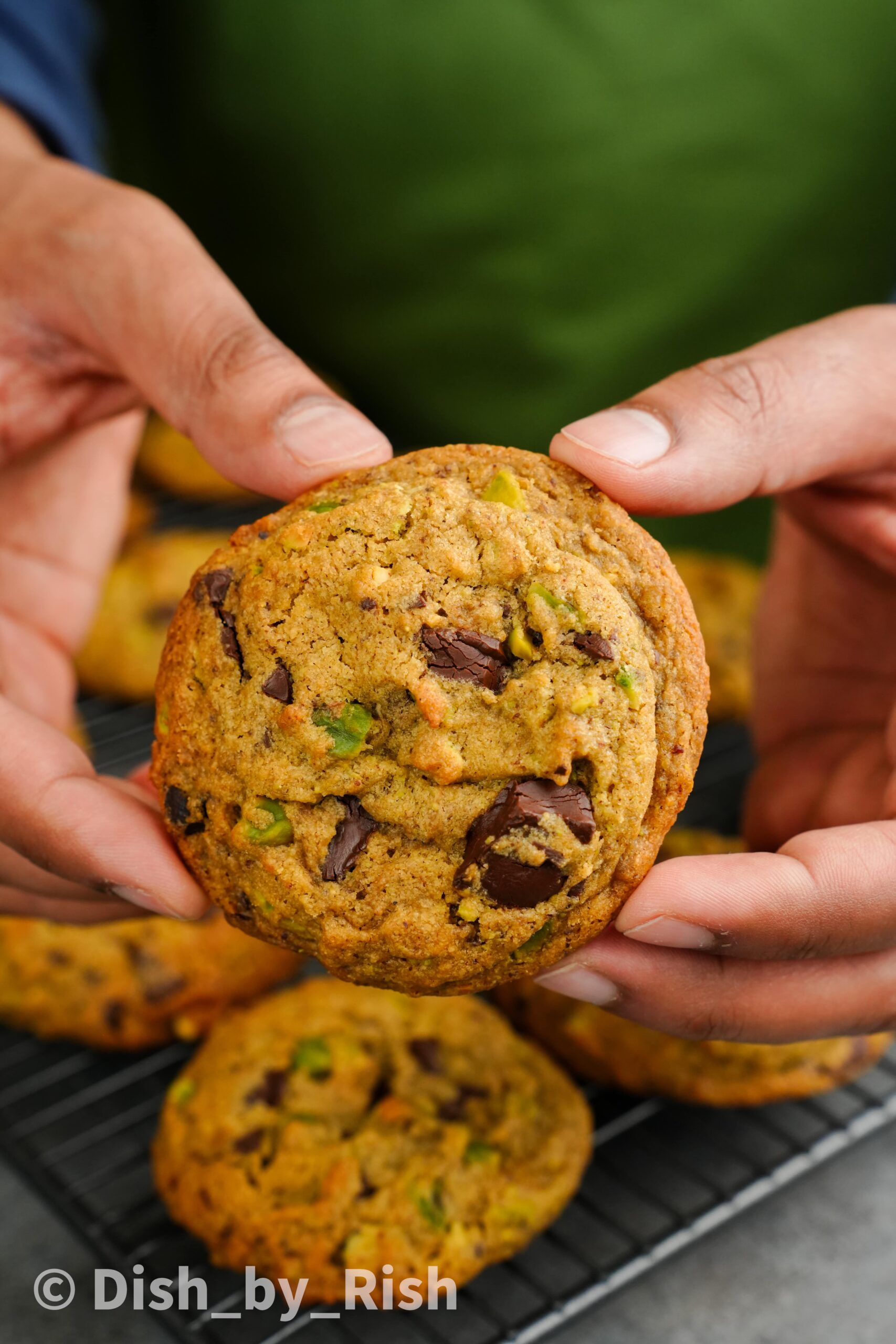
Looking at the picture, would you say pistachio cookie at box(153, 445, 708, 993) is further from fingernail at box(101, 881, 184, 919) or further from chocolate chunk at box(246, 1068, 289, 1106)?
chocolate chunk at box(246, 1068, 289, 1106)

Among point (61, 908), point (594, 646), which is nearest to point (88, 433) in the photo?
point (61, 908)

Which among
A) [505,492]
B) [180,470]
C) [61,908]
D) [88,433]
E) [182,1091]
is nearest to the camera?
[505,492]

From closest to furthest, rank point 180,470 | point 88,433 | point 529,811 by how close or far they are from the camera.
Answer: point 529,811 → point 88,433 → point 180,470

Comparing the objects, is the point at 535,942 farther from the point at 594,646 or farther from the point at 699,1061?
the point at 699,1061

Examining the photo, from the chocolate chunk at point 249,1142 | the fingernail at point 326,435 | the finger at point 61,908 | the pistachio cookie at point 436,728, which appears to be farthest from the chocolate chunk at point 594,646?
the chocolate chunk at point 249,1142

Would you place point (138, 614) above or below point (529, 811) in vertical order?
below

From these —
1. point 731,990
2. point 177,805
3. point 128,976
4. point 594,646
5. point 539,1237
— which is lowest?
point 539,1237

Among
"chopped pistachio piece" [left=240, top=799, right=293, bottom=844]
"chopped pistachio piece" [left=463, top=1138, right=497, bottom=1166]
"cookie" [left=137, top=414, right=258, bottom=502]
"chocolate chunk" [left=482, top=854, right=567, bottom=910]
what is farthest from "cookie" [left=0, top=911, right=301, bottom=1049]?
"cookie" [left=137, top=414, right=258, bottom=502]
